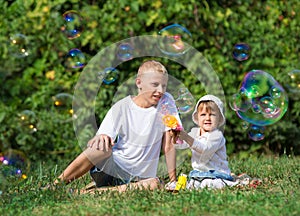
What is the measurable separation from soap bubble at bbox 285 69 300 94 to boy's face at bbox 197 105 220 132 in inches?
71.7

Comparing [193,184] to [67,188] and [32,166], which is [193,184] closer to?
[67,188]

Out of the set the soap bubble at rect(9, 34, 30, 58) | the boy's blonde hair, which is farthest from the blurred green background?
the boy's blonde hair

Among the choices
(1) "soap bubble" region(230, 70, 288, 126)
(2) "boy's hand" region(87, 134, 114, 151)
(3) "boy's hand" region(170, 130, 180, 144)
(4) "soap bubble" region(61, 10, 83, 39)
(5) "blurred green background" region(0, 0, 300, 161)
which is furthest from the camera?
(5) "blurred green background" region(0, 0, 300, 161)

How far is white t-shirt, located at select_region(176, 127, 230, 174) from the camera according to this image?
15.1ft

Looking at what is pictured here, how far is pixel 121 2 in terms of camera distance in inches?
276

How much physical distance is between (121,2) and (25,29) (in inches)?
41.1

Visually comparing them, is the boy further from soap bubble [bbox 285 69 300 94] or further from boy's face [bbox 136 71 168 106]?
soap bubble [bbox 285 69 300 94]

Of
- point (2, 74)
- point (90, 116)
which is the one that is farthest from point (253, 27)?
point (2, 74)

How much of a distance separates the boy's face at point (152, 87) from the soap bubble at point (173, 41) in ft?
3.77

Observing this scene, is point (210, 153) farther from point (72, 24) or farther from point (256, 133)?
point (72, 24)

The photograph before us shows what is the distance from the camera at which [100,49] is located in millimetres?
7055

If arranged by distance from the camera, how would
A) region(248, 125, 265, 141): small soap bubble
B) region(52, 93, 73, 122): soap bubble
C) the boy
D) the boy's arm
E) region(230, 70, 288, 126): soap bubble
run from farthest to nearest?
region(52, 93, 73, 122): soap bubble → region(248, 125, 265, 141): small soap bubble → region(230, 70, 288, 126): soap bubble → the boy's arm → the boy

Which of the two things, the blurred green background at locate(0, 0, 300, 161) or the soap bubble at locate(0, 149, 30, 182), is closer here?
the soap bubble at locate(0, 149, 30, 182)

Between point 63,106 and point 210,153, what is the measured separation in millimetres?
2405
